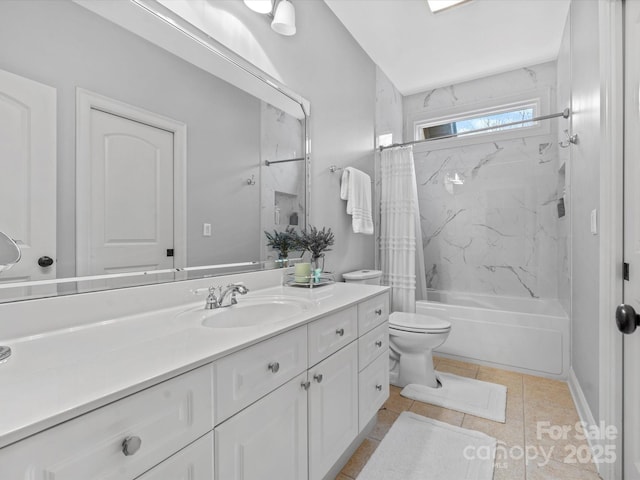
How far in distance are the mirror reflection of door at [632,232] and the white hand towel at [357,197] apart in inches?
60.2

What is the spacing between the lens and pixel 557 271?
9.89 feet

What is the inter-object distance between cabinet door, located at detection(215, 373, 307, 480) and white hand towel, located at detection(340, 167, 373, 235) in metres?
1.55

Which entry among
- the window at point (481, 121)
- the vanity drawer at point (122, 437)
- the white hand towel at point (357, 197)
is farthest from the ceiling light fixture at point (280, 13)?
the window at point (481, 121)

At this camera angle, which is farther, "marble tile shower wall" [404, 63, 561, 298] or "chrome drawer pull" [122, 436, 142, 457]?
"marble tile shower wall" [404, 63, 561, 298]

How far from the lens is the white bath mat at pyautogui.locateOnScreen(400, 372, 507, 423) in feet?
6.40

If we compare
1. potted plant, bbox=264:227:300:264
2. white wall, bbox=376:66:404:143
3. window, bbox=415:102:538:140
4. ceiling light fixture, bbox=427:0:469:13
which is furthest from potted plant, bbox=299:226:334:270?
window, bbox=415:102:538:140

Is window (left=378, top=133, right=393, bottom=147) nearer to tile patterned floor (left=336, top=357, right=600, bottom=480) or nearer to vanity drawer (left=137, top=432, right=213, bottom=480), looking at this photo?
tile patterned floor (left=336, top=357, right=600, bottom=480)

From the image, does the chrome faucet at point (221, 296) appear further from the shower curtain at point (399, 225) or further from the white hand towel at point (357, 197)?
the shower curtain at point (399, 225)

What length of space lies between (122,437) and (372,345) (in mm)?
1222

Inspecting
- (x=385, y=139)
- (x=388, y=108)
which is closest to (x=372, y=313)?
(x=385, y=139)

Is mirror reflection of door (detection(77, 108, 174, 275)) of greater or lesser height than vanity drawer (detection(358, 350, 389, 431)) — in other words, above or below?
above

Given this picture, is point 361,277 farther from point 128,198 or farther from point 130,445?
point 130,445

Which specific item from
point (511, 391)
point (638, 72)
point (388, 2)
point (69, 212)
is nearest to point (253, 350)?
point (69, 212)

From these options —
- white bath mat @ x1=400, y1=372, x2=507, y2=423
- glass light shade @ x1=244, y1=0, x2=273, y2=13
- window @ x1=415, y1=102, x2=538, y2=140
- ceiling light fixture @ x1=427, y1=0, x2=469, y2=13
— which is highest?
ceiling light fixture @ x1=427, y1=0, x2=469, y2=13
